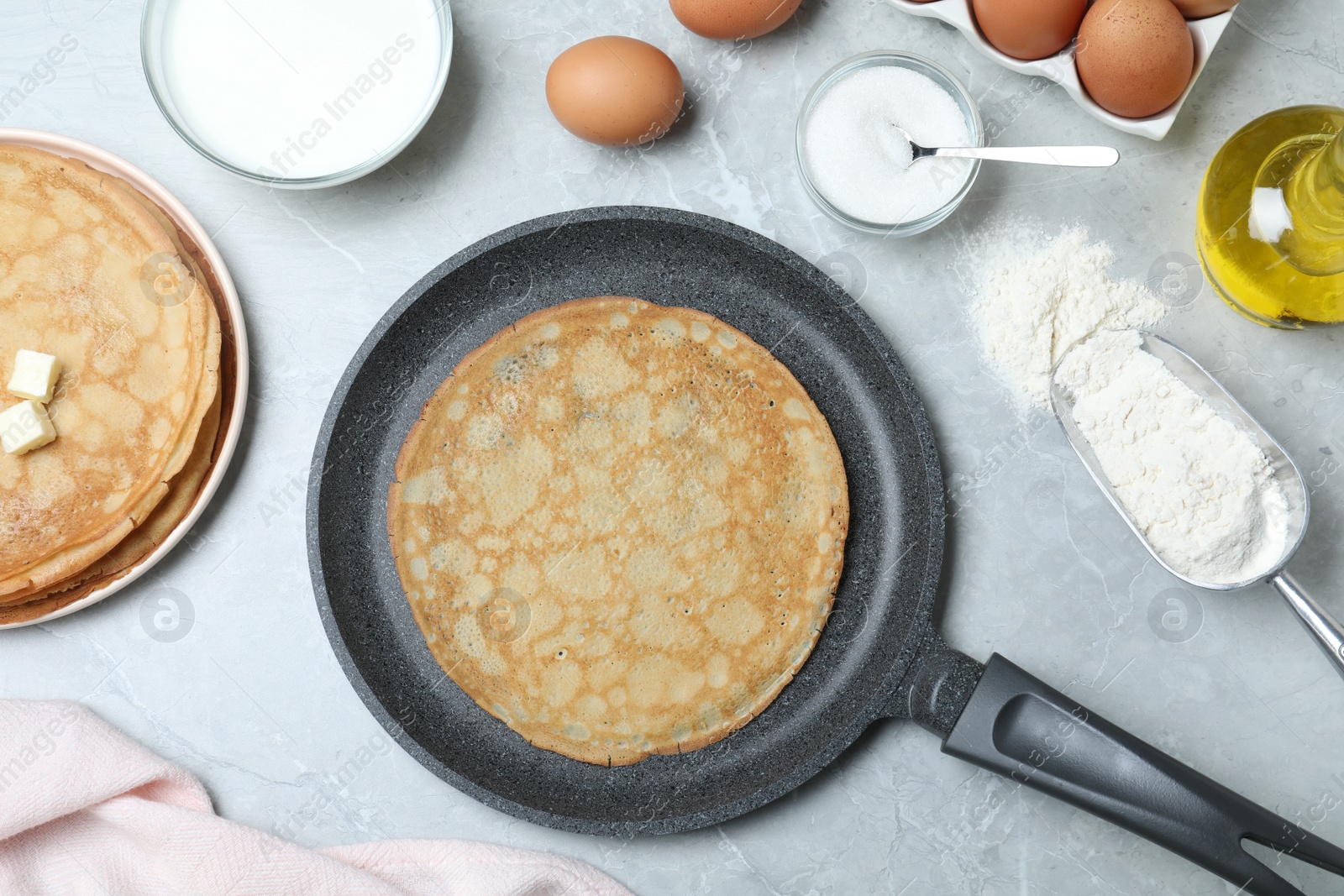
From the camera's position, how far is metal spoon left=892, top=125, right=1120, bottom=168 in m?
1.16

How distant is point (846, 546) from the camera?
1306 millimetres

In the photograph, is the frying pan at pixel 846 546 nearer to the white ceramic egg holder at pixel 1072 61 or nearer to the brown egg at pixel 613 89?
the brown egg at pixel 613 89

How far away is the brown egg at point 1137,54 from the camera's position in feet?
3.71

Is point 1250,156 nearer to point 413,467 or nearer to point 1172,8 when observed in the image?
point 1172,8

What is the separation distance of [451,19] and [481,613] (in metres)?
0.92

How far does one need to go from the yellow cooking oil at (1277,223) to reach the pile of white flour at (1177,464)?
0.18m

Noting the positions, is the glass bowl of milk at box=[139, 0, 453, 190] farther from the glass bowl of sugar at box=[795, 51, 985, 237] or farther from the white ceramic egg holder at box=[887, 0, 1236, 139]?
the white ceramic egg holder at box=[887, 0, 1236, 139]

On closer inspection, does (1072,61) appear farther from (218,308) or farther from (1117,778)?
(218,308)

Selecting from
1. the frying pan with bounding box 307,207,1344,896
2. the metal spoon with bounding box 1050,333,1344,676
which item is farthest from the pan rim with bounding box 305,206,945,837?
→ the metal spoon with bounding box 1050,333,1344,676

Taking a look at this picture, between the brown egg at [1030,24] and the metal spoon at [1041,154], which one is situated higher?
the brown egg at [1030,24]

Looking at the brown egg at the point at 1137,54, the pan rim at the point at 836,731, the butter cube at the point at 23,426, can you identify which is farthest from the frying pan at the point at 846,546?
the brown egg at the point at 1137,54

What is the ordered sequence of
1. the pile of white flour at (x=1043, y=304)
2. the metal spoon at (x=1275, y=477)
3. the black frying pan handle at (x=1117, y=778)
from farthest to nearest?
the pile of white flour at (x=1043, y=304), the metal spoon at (x=1275, y=477), the black frying pan handle at (x=1117, y=778)

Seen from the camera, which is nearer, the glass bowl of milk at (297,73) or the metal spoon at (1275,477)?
the metal spoon at (1275,477)

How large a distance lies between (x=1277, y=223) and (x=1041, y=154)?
36 centimetres
